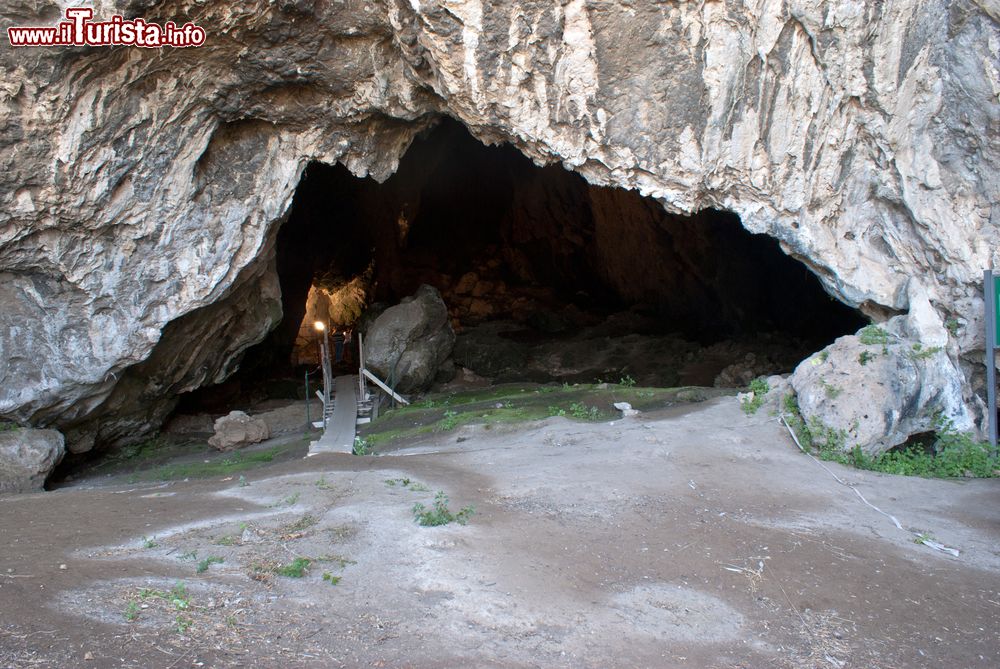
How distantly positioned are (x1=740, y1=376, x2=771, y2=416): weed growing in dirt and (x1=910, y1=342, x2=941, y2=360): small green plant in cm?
199

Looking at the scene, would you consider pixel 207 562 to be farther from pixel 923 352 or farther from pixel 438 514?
pixel 923 352

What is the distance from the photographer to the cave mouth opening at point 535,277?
18562mm

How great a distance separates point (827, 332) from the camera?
1748 centimetres

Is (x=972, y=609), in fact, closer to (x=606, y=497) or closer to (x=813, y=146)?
(x=606, y=497)

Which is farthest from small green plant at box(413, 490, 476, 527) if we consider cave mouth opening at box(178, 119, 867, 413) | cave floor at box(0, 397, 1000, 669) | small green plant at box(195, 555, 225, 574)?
cave mouth opening at box(178, 119, 867, 413)

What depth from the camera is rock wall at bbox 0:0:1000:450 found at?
883cm

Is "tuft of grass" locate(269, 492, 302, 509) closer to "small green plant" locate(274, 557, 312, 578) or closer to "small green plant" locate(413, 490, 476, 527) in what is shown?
"small green plant" locate(413, 490, 476, 527)

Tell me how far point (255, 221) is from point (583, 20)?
6166 millimetres

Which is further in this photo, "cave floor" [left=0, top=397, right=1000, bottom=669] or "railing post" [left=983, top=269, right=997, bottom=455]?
"railing post" [left=983, top=269, right=997, bottom=455]

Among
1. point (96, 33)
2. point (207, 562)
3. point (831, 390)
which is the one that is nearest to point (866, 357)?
point (831, 390)

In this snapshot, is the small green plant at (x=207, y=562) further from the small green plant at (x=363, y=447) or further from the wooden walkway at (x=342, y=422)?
the wooden walkway at (x=342, y=422)

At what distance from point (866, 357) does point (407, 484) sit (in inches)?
231

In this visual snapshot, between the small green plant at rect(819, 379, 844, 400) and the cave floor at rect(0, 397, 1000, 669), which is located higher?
the small green plant at rect(819, 379, 844, 400)

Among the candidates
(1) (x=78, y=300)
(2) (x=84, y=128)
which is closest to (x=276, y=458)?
(1) (x=78, y=300)
